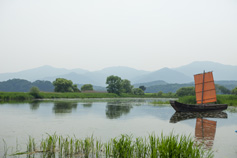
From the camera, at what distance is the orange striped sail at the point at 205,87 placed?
3406cm

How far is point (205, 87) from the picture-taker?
34531 millimetres

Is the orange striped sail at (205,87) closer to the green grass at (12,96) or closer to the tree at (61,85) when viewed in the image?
the green grass at (12,96)

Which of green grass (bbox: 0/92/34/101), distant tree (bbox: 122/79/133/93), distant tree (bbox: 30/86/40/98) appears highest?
distant tree (bbox: 122/79/133/93)

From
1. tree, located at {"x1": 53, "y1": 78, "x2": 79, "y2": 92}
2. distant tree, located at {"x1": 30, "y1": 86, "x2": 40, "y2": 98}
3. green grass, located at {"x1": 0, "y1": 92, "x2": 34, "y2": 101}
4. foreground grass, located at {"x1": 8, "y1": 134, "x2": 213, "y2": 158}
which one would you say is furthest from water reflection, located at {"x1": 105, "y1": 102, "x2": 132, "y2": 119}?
tree, located at {"x1": 53, "y1": 78, "x2": 79, "y2": 92}

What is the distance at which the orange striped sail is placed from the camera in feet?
112

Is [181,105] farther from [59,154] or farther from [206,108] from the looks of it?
[59,154]

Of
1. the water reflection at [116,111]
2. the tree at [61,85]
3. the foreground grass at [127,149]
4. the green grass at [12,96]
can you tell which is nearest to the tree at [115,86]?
the tree at [61,85]

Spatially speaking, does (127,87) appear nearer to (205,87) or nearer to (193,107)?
(205,87)

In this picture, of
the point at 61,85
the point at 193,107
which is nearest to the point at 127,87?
the point at 61,85

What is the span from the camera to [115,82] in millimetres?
99250

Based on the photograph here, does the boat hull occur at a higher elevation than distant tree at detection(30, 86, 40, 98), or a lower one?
lower

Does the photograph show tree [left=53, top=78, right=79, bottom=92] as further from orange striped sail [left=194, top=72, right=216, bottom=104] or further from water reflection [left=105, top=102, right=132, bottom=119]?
orange striped sail [left=194, top=72, right=216, bottom=104]

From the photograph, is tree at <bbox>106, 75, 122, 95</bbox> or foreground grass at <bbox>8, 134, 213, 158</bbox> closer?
foreground grass at <bbox>8, 134, 213, 158</bbox>

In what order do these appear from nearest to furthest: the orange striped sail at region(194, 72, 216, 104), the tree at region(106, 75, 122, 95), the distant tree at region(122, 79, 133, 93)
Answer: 1. the orange striped sail at region(194, 72, 216, 104)
2. the tree at region(106, 75, 122, 95)
3. the distant tree at region(122, 79, 133, 93)
